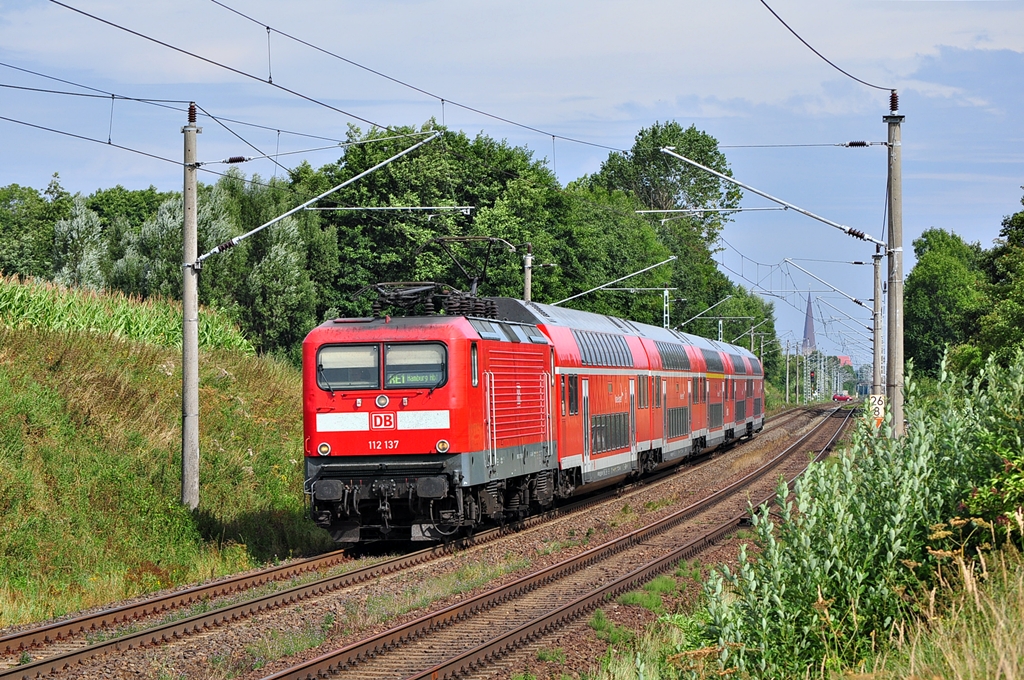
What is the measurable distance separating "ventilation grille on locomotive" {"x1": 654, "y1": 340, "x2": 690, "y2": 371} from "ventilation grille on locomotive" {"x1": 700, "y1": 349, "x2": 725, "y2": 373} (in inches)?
135

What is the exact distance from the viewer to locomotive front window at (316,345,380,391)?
17.7 meters

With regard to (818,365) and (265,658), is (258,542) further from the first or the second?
(818,365)

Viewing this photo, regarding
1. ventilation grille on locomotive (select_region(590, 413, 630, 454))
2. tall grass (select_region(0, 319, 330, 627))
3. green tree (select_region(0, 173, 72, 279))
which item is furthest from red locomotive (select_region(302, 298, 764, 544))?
green tree (select_region(0, 173, 72, 279))

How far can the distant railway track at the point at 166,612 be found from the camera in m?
11.6

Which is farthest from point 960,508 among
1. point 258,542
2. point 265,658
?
point 258,542

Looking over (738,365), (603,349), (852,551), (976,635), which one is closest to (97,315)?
(603,349)

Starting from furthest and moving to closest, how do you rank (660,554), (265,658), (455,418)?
(660,554) → (455,418) → (265,658)

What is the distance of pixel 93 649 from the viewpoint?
11664mm

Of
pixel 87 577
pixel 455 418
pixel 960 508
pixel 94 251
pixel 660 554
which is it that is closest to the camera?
pixel 960 508

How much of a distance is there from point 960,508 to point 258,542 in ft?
41.4

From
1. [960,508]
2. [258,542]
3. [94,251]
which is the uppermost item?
[94,251]

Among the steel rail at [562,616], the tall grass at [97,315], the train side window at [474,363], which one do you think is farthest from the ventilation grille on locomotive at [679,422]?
the train side window at [474,363]

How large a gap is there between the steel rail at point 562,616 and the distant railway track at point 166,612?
321 centimetres

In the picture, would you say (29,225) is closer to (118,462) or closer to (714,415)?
(714,415)
